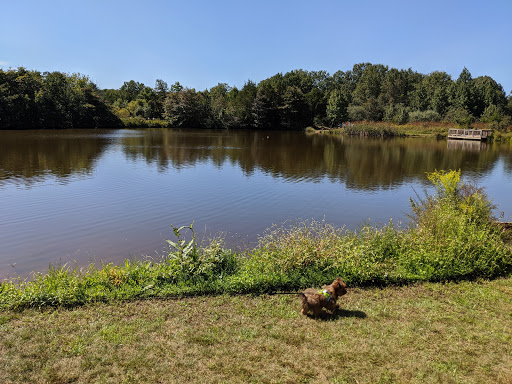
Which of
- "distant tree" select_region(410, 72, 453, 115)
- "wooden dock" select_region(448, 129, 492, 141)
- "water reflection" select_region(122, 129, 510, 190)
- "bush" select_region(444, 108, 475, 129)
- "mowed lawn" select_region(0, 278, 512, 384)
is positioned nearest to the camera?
"mowed lawn" select_region(0, 278, 512, 384)

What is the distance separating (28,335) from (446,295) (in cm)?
615

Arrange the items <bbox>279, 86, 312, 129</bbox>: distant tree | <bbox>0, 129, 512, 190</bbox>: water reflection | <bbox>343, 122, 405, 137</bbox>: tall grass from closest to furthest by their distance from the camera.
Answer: <bbox>0, 129, 512, 190</bbox>: water reflection, <bbox>343, 122, 405, 137</bbox>: tall grass, <bbox>279, 86, 312, 129</bbox>: distant tree

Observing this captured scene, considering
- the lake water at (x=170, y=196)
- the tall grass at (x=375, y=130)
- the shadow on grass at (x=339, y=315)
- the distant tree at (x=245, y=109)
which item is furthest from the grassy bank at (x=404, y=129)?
the shadow on grass at (x=339, y=315)

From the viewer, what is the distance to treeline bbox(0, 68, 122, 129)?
52.6m

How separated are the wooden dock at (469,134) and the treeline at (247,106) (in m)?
5.56

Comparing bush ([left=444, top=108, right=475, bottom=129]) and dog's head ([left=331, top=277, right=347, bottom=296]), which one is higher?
bush ([left=444, top=108, right=475, bottom=129])

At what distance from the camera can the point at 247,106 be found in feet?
227

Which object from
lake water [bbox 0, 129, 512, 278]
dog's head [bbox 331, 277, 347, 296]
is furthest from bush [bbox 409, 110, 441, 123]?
dog's head [bbox 331, 277, 347, 296]

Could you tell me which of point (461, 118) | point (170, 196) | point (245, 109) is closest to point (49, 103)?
point (245, 109)

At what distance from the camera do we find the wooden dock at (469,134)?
4703 cm

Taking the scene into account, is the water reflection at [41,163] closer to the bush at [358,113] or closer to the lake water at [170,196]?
the lake water at [170,196]

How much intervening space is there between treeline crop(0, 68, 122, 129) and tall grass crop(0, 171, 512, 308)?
58.1 m

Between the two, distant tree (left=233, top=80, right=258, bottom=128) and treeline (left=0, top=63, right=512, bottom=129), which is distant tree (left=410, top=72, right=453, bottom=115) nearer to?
→ treeline (left=0, top=63, right=512, bottom=129)

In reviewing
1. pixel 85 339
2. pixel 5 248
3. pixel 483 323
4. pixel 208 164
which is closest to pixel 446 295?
pixel 483 323
